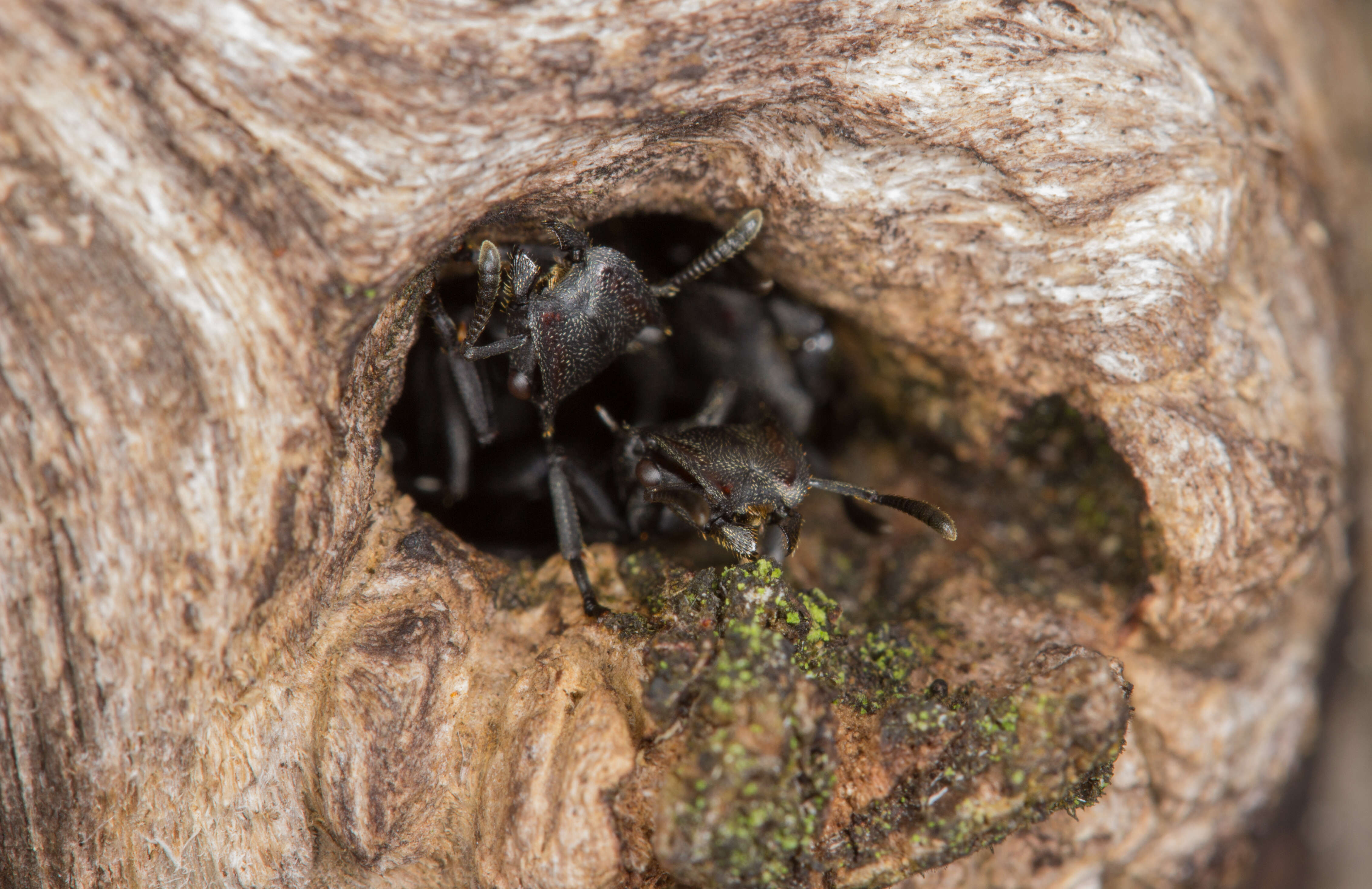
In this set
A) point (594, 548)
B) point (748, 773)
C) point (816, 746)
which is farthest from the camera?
point (594, 548)

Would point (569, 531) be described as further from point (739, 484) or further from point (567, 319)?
point (567, 319)

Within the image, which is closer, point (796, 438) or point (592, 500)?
point (796, 438)

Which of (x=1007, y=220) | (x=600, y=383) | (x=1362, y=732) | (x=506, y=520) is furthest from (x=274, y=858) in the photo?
(x=1362, y=732)

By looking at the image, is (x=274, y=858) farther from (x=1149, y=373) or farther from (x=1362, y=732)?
(x=1362, y=732)

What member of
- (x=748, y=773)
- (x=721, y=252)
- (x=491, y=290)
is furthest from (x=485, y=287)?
(x=748, y=773)

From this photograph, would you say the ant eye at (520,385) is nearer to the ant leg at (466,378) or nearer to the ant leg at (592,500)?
the ant leg at (466,378)

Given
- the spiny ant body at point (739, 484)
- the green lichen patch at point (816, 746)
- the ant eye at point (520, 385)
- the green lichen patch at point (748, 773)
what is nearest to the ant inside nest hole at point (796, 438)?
the spiny ant body at point (739, 484)
